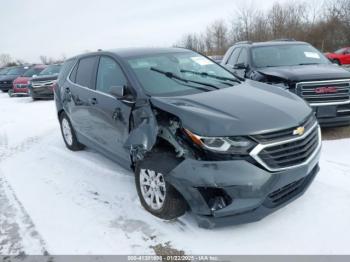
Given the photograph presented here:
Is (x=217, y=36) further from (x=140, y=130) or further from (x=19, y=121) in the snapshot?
(x=140, y=130)

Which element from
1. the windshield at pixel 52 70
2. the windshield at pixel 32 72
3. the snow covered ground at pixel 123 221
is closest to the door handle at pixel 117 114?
the snow covered ground at pixel 123 221

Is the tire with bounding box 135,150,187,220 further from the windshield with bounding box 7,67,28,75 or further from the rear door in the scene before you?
the windshield with bounding box 7,67,28,75

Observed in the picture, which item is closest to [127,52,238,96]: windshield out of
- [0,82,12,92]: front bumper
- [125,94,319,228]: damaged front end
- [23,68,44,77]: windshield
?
[125,94,319,228]: damaged front end

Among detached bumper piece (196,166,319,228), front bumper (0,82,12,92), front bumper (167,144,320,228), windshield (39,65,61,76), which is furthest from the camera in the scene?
front bumper (0,82,12,92)

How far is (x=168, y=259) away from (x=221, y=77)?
253cm

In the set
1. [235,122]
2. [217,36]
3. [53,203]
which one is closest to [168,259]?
[235,122]

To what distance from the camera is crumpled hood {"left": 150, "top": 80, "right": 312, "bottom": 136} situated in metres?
3.05

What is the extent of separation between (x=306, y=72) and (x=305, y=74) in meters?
0.16

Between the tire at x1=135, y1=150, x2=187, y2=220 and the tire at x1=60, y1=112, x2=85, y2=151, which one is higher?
the tire at x1=135, y1=150, x2=187, y2=220

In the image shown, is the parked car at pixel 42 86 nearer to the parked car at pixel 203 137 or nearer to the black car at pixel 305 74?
the black car at pixel 305 74

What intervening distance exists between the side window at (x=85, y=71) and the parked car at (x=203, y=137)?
56 cm

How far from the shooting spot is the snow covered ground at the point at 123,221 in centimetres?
312

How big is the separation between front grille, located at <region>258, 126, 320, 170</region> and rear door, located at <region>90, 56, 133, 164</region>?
1.65 meters

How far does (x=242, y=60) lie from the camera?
7570 mm
